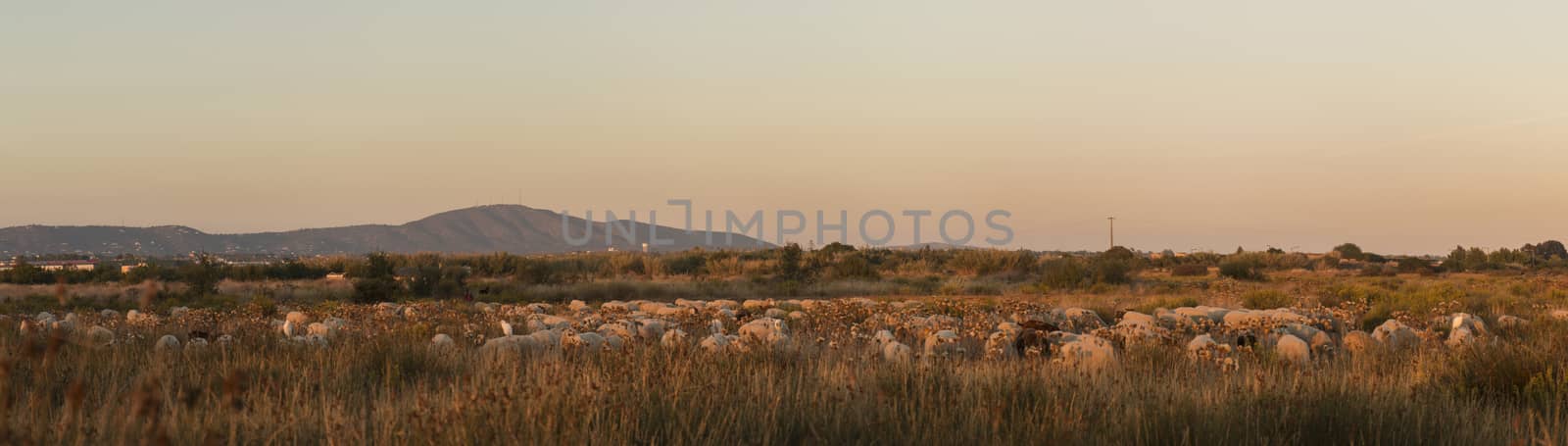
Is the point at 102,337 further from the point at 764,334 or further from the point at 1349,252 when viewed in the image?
the point at 1349,252

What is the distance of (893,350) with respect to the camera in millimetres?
8297

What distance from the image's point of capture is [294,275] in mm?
44406

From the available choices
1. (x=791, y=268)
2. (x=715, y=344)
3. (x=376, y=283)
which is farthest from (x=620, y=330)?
(x=791, y=268)

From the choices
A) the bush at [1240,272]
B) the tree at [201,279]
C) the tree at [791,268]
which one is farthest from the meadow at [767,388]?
the bush at [1240,272]

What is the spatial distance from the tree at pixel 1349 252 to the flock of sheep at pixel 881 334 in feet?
195

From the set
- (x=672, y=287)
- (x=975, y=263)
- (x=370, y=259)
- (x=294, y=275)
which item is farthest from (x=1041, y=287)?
(x=294, y=275)

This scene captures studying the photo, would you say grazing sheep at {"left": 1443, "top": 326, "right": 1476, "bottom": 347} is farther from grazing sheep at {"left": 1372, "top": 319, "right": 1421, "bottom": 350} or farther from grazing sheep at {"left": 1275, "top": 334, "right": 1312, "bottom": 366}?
grazing sheep at {"left": 1275, "top": 334, "right": 1312, "bottom": 366}

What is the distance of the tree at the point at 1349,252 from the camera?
6681 centimetres

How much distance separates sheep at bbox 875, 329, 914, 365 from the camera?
723cm

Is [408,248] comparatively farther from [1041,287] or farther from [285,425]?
[285,425]

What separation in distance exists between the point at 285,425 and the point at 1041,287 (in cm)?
2937

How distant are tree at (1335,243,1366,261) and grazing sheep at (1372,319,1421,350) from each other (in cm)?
6223

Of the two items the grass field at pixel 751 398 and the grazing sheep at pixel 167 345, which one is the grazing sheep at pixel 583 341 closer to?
the grass field at pixel 751 398

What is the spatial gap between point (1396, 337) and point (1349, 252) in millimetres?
67522
